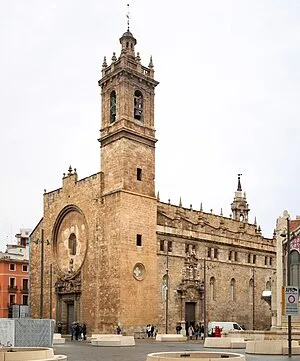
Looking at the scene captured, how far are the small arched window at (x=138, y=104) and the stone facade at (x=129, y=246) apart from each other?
0.08 meters

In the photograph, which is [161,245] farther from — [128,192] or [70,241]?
[70,241]

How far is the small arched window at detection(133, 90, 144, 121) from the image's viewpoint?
50.3 metres

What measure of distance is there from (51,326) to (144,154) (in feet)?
89.8

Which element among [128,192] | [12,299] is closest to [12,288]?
[12,299]

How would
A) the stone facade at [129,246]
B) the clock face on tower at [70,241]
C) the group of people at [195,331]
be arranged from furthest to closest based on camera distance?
the clock face on tower at [70,241]
the group of people at [195,331]
the stone facade at [129,246]

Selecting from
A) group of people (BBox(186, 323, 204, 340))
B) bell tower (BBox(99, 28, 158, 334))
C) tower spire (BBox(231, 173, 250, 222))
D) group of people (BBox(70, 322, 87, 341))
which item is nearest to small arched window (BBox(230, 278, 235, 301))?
group of people (BBox(186, 323, 204, 340))

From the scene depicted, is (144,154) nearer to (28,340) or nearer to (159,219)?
(159,219)

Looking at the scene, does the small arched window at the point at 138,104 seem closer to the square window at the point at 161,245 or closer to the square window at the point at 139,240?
the square window at the point at 139,240

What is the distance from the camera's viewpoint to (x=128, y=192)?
47562 mm

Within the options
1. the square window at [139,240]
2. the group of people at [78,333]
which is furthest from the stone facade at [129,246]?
the group of people at [78,333]

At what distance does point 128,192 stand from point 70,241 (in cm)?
896

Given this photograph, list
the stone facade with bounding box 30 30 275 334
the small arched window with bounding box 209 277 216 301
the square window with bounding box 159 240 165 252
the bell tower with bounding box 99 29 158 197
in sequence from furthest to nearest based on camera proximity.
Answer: the small arched window with bounding box 209 277 216 301 → the square window with bounding box 159 240 165 252 → the bell tower with bounding box 99 29 158 197 → the stone facade with bounding box 30 30 275 334

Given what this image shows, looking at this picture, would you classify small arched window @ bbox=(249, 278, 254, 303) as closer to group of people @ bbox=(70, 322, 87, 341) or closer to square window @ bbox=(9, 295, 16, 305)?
group of people @ bbox=(70, 322, 87, 341)

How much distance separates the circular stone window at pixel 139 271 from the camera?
154 feet
